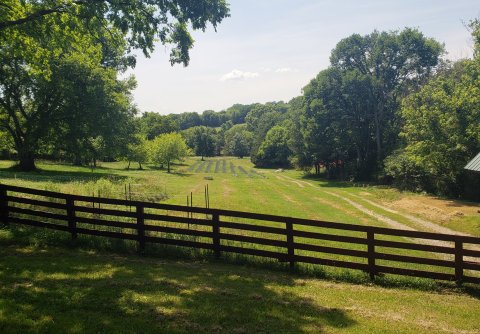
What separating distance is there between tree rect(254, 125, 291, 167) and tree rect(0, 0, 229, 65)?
308 feet

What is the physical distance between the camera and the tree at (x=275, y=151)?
108 m

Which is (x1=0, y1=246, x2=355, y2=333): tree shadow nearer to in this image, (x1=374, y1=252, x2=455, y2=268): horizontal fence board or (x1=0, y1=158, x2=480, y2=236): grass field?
(x1=374, y1=252, x2=455, y2=268): horizontal fence board

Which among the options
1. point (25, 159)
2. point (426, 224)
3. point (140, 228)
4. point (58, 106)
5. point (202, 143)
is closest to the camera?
point (140, 228)

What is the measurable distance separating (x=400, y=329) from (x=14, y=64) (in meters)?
40.5

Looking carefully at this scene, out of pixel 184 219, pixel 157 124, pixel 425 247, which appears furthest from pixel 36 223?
pixel 157 124

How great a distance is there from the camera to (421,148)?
129ft

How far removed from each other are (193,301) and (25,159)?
37695mm

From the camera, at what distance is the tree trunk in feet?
127

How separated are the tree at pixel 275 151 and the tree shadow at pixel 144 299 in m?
98.3

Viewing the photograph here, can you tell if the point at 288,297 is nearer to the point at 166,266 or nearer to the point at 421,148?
the point at 166,266

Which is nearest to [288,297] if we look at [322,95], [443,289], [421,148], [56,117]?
[443,289]

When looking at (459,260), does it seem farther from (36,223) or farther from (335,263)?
(36,223)

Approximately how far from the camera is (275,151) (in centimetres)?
11138

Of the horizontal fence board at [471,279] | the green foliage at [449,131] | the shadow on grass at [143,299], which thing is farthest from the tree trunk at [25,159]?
the green foliage at [449,131]
